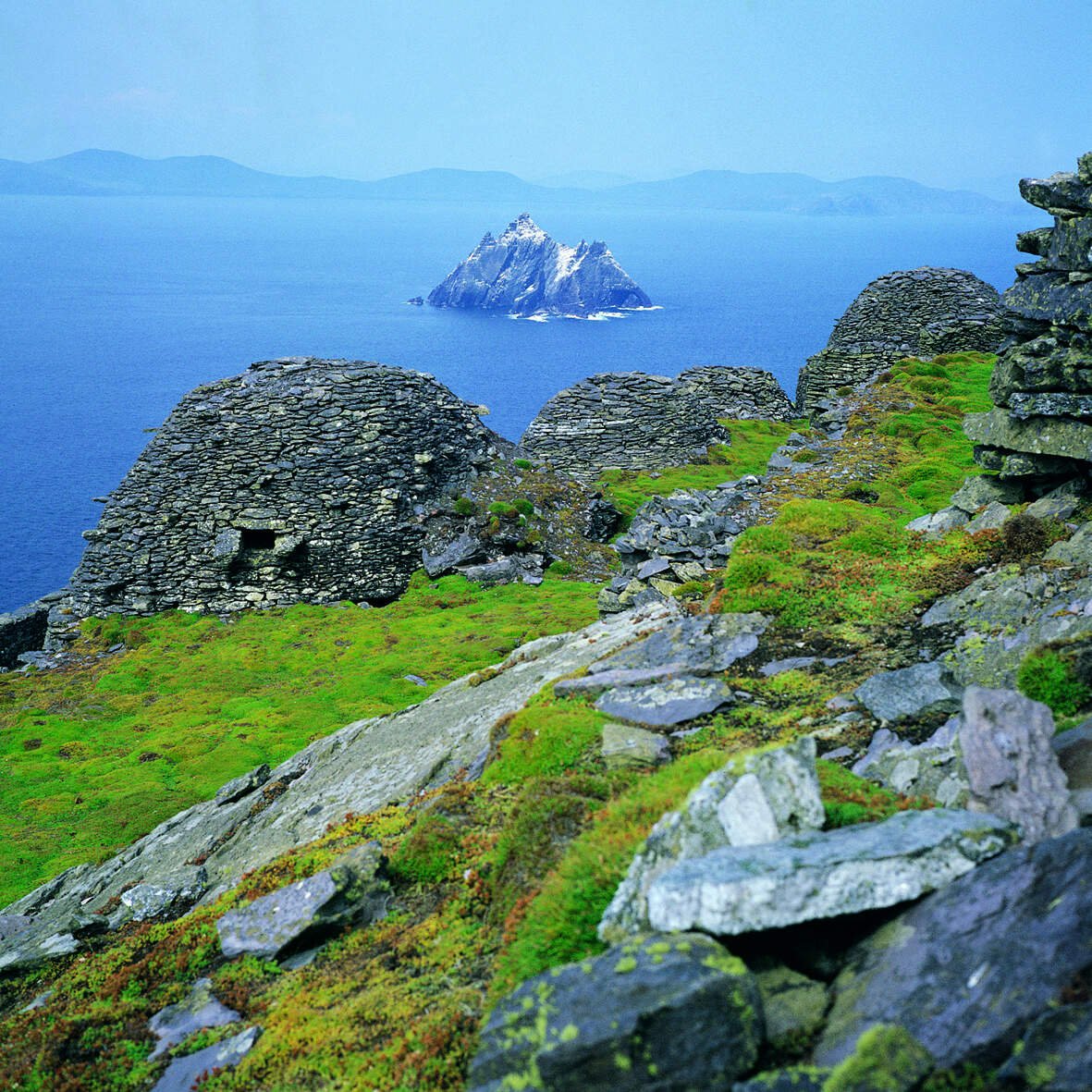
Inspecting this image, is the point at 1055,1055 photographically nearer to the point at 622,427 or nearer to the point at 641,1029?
the point at 641,1029

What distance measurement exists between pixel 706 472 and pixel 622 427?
21.4 feet

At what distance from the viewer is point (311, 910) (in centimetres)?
1073

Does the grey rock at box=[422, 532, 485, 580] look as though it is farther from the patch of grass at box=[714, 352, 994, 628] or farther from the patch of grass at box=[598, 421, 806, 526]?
the patch of grass at box=[714, 352, 994, 628]

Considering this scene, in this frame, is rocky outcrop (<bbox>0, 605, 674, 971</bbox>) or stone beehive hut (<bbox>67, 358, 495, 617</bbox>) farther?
stone beehive hut (<bbox>67, 358, 495, 617</bbox>)

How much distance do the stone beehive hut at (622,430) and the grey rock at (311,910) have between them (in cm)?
4306

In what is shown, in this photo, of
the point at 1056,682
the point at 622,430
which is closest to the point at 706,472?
the point at 622,430

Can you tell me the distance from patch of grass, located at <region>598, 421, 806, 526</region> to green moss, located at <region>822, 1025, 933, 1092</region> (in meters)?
38.8

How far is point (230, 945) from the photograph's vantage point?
36.1 feet

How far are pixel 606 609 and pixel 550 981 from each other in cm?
1854

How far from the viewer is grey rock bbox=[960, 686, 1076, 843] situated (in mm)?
7363

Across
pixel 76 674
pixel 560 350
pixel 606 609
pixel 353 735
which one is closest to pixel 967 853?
pixel 353 735

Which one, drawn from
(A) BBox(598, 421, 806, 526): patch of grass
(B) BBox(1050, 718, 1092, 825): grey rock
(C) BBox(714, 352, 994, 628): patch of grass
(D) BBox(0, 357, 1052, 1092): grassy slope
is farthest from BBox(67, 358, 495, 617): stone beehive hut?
(B) BBox(1050, 718, 1092, 825): grey rock

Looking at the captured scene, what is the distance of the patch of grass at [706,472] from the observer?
47.6 metres

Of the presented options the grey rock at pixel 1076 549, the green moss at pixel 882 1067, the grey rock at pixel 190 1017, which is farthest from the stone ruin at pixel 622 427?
the green moss at pixel 882 1067
